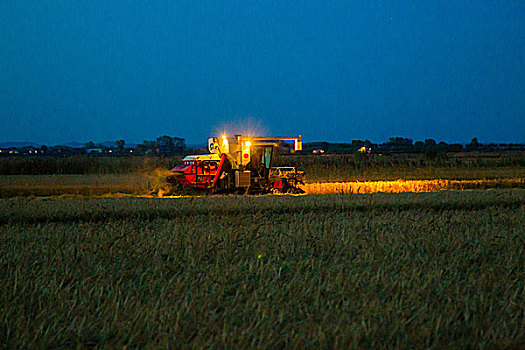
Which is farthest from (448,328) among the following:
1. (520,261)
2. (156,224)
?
(156,224)

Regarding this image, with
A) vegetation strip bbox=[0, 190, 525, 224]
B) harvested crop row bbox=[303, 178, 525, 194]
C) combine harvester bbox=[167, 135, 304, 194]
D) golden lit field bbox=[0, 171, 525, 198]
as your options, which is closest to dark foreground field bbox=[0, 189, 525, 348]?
vegetation strip bbox=[0, 190, 525, 224]

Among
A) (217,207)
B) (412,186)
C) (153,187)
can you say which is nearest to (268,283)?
(217,207)

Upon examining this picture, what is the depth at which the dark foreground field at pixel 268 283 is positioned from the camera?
446 cm

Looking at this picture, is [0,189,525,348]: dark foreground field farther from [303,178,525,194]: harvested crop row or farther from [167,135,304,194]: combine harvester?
[303,178,525,194]: harvested crop row

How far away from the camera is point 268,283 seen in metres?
5.98

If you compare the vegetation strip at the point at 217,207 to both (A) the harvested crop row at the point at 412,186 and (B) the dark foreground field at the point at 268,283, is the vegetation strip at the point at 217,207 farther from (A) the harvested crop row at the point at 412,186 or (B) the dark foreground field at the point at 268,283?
(A) the harvested crop row at the point at 412,186

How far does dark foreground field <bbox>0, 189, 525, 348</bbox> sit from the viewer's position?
14.6 ft

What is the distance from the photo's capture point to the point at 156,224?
424 inches

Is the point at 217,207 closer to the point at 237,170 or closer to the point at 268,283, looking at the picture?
the point at 237,170

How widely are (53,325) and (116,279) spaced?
1.68 meters

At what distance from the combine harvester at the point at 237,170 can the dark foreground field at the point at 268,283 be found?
7.46 m

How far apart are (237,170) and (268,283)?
41.5ft

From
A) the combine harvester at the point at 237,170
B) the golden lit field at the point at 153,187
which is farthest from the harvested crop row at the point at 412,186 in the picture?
the combine harvester at the point at 237,170

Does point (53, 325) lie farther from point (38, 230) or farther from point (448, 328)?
point (38, 230)
